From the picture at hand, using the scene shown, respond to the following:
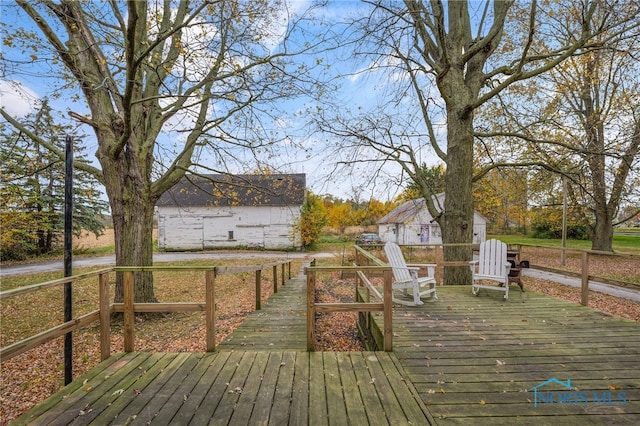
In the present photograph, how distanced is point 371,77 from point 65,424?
6788 millimetres

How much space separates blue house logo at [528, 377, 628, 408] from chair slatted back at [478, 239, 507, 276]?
3.09 meters

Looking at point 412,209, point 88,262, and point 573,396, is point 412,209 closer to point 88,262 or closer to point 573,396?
point 573,396

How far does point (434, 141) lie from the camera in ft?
25.8

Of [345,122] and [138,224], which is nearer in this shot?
[138,224]

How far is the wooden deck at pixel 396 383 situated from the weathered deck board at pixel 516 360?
0.04 ft

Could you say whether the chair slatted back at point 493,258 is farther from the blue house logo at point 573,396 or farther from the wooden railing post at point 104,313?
the wooden railing post at point 104,313

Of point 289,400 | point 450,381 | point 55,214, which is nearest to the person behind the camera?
point 289,400

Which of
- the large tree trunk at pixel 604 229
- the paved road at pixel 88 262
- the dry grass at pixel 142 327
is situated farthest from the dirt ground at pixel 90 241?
the large tree trunk at pixel 604 229

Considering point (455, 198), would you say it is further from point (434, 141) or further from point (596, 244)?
point (596, 244)

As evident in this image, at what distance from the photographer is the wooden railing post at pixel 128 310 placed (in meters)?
3.29

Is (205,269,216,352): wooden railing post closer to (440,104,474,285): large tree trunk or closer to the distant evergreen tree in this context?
(440,104,474,285): large tree trunk

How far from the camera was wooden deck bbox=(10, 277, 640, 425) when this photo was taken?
7.06 feet

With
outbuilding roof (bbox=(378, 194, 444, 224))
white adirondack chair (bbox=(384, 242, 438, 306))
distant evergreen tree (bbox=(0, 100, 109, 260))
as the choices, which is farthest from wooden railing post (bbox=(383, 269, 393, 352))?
distant evergreen tree (bbox=(0, 100, 109, 260))

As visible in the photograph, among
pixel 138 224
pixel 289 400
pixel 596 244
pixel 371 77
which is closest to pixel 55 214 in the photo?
pixel 138 224
